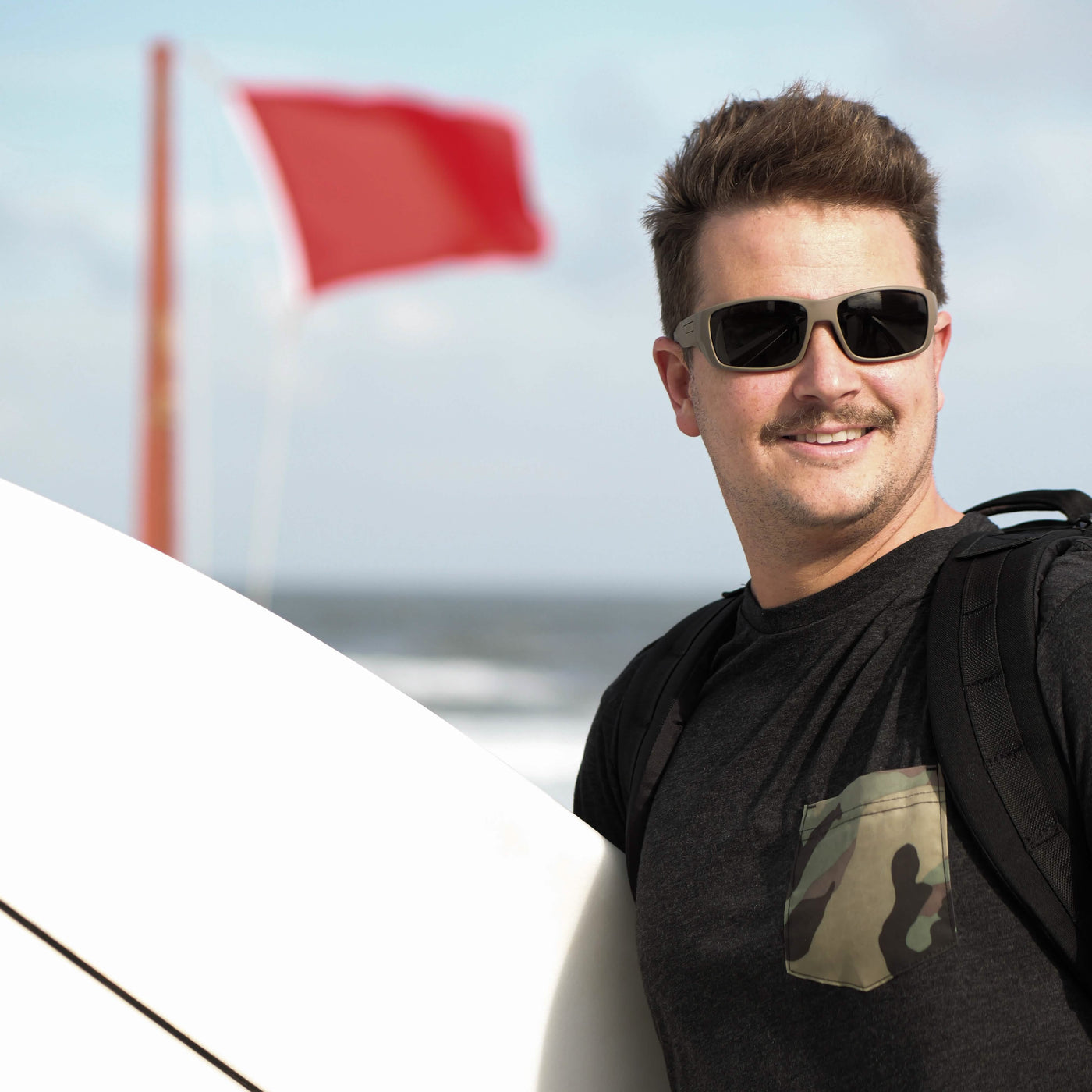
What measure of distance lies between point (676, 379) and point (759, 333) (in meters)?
0.27

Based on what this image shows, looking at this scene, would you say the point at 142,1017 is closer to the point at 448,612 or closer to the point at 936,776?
the point at 936,776

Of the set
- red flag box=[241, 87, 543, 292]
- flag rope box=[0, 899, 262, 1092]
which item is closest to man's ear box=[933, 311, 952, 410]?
flag rope box=[0, 899, 262, 1092]

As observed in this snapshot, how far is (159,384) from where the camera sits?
7980mm

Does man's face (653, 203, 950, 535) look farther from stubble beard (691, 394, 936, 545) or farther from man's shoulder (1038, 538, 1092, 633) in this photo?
man's shoulder (1038, 538, 1092, 633)

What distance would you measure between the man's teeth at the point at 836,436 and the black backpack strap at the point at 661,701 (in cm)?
30

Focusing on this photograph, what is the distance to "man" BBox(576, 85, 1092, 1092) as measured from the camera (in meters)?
1.02

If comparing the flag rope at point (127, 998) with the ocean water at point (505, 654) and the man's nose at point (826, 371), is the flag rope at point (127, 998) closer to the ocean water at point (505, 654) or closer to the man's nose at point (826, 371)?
the man's nose at point (826, 371)

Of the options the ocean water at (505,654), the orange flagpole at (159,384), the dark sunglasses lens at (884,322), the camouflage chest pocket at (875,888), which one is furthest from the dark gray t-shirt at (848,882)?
the orange flagpole at (159,384)

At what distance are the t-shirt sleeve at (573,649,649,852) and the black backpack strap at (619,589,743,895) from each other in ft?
0.12

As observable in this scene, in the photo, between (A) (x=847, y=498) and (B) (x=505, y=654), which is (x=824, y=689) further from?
(B) (x=505, y=654)

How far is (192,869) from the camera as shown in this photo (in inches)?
41.5

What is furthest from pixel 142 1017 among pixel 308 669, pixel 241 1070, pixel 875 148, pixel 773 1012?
pixel 875 148

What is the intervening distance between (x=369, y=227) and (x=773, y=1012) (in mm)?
8860

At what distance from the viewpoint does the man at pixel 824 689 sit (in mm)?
1023
